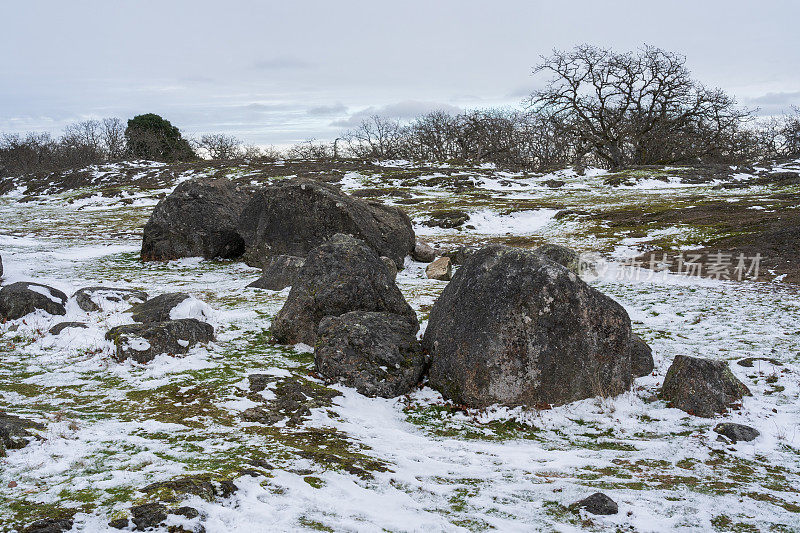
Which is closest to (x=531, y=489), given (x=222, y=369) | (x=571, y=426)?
(x=571, y=426)

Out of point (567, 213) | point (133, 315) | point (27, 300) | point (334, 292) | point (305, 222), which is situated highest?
point (305, 222)

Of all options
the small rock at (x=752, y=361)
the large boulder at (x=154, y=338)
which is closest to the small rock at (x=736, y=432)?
the small rock at (x=752, y=361)

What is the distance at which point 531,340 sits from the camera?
754cm

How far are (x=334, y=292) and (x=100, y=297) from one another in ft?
19.2

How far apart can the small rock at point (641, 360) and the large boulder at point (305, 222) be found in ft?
34.5

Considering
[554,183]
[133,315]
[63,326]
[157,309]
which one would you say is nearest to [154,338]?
[157,309]

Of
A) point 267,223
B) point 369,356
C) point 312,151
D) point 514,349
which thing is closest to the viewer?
point 514,349

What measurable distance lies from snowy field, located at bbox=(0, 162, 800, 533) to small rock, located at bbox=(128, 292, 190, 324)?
35cm

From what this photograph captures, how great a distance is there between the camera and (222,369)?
334 inches

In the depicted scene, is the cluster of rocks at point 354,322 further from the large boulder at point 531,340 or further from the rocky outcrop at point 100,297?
the rocky outcrop at point 100,297

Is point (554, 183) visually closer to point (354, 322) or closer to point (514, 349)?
point (354, 322)

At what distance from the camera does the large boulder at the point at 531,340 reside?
753 centimetres

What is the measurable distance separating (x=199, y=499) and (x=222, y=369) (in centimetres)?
442

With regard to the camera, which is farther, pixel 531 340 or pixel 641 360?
pixel 641 360
